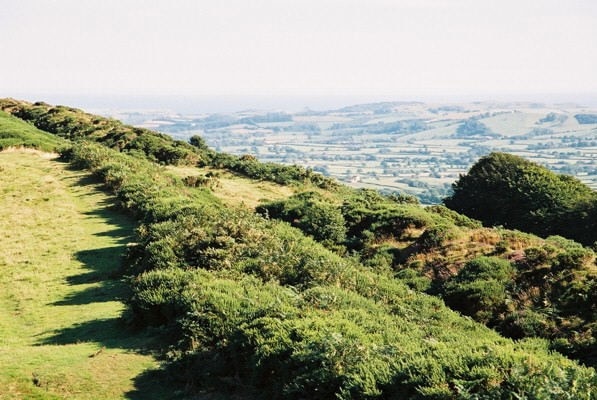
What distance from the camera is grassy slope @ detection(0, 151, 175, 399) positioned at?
10.3 metres

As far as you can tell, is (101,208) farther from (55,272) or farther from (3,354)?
(3,354)

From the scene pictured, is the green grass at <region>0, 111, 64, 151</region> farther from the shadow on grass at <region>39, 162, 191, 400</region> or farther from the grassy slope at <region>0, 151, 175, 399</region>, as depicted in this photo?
the shadow on grass at <region>39, 162, 191, 400</region>

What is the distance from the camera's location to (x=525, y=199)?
144ft

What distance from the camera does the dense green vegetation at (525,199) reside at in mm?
39719

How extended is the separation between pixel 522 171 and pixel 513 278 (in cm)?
2855

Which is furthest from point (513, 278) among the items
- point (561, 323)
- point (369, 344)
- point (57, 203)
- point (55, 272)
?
point (57, 203)

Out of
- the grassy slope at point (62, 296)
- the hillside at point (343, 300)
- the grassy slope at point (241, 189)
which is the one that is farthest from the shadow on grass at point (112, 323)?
the grassy slope at point (241, 189)

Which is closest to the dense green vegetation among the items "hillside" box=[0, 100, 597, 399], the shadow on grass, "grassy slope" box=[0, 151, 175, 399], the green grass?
"hillside" box=[0, 100, 597, 399]

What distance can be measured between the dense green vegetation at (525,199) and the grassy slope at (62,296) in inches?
1205

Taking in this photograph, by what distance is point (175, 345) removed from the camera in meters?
11.7

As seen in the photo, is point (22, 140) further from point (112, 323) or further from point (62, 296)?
point (112, 323)

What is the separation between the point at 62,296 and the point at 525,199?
1474 inches

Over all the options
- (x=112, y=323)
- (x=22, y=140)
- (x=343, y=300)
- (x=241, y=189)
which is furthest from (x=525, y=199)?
(x=22, y=140)

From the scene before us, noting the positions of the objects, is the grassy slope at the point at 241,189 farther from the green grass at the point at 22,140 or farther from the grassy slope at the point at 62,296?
the grassy slope at the point at 62,296
